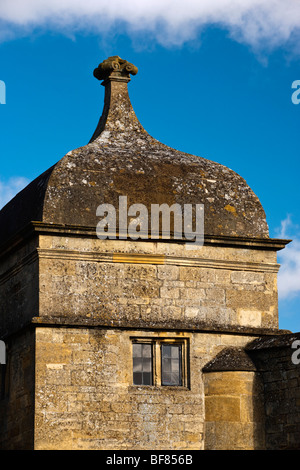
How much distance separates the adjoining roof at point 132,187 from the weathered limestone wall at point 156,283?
1.37 feet

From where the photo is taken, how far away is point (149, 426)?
15320 millimetres

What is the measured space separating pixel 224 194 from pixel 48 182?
109 inches

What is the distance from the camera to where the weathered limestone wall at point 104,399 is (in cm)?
1497

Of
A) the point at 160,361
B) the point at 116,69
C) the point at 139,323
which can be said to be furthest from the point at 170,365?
the point at 116,69

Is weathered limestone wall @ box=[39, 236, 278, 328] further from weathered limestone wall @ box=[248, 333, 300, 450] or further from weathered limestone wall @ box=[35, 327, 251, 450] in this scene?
A: weathered limestone wall @ box=[248, 333, 300, 450]

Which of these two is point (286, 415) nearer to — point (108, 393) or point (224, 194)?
point (108, 393)

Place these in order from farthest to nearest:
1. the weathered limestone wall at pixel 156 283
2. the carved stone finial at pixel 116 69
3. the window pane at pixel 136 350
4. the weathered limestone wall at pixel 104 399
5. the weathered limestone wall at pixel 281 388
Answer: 1. the carved stone finial at pixel 116 69
2. the window pane at pixel 136 350
3. the weathered limestone wall at pixel 156 283
4. the weathered limestone wall at pixel 281 388
5. the weathered limestone wall at pixel 104 399

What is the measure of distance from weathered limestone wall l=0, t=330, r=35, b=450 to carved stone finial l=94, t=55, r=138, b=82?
5254 mm

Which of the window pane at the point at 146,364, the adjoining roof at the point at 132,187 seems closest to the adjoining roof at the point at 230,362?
the window pane at the point at 146,364

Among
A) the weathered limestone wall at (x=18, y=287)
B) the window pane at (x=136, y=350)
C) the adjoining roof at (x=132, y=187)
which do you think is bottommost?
the window pane at (x=136, y=350)

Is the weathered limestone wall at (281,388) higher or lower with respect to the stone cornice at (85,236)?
lower

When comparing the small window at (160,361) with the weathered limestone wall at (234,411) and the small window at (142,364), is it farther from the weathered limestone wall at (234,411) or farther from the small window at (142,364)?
the weathered limestone wall at (234,411)

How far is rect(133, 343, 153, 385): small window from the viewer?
51.2ft

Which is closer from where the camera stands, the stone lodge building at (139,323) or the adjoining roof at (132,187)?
the stone lodge building at (139,323)
